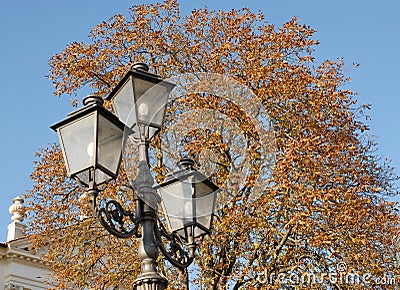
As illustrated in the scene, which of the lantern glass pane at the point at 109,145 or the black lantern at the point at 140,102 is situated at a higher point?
the black lantern at the point at 140,102

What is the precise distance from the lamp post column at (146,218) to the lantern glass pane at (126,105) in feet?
0.85

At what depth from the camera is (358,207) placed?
49.4 ft

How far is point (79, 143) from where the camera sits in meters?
6.61

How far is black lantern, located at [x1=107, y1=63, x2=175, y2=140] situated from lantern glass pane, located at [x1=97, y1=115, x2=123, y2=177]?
41 centimetres

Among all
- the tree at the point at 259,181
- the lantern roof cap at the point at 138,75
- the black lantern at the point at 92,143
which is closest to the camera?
the black lantern at the point at 92,143

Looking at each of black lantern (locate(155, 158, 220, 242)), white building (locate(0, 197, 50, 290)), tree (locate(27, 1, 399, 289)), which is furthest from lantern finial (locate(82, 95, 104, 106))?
white building (locate(0, 197, 50, 290))

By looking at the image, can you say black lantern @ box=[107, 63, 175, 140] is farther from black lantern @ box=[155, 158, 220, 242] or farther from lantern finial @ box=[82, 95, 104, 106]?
black lantern @ box=[155, 158, 220, 242]

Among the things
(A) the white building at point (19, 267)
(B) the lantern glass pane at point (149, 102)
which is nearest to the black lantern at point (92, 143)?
(B) the lantern glass pane at point (149, 102)

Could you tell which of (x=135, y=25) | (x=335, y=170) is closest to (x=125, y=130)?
(x=335, y=170)

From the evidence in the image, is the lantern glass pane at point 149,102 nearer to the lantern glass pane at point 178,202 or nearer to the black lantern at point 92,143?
the black lantern at point 92,143

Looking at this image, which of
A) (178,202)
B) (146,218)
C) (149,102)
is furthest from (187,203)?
Answer: (149,102)

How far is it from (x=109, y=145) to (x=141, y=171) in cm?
53

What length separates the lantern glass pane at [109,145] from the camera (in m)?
6.53

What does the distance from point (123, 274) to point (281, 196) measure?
4061mm
